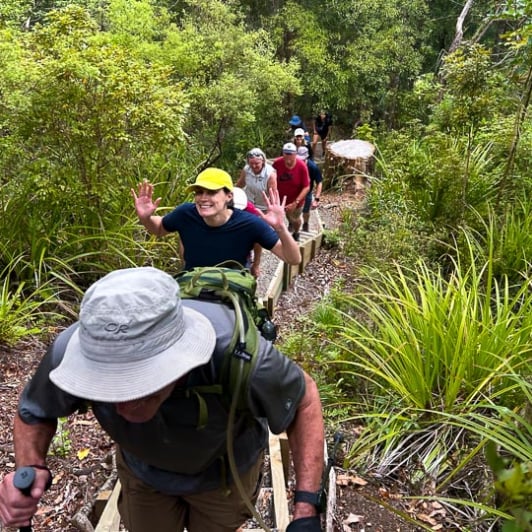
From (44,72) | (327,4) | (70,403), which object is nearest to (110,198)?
(44,72)

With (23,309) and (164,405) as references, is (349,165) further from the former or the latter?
(164,405)

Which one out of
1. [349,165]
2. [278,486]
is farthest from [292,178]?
[349,165]

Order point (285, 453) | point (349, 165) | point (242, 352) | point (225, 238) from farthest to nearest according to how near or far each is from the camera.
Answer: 1. point (349, 165)
2. point (225, 238)
3. point (285, 453)
4. point (242, 352)

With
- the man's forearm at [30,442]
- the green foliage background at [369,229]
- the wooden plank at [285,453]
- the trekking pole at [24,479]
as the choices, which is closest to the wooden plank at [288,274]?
the green foliage background at [369,229]

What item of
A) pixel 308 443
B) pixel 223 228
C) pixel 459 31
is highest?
pixel 308 443

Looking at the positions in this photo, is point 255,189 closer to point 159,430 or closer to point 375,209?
point 375,209

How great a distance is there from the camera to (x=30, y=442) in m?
1.79

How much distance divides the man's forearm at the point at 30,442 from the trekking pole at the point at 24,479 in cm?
7

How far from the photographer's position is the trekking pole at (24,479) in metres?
1.68

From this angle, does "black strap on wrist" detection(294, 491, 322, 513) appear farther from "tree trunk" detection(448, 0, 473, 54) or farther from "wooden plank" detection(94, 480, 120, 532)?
"tree trunk" detection(448, 0, 473, 54)

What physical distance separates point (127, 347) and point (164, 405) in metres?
0.39

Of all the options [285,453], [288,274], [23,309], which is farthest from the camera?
[288,274]

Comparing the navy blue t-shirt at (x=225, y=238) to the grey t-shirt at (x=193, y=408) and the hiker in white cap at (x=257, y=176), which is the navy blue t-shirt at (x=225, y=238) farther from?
the hiker in white cap at (x=257, y=176)

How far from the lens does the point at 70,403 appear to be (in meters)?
1.75
